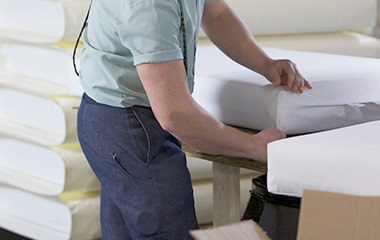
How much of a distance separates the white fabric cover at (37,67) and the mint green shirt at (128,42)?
86 cm

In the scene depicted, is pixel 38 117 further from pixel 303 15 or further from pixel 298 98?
pixel 298 98

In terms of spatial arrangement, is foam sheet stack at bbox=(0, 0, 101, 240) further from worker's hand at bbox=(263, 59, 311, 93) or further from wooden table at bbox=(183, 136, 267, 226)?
worker's hand at bbox=(263, 59, 311, 93)

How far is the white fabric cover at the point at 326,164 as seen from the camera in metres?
1.58

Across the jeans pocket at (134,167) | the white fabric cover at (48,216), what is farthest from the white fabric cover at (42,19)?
the jeans pocket at (134,167)

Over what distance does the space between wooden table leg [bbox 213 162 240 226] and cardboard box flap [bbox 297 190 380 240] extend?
87 cm

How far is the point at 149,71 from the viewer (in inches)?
72.2

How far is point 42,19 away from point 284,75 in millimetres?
1208

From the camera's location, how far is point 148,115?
200cm

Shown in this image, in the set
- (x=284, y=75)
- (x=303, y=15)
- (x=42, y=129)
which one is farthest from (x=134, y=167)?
(x=303, y=15)

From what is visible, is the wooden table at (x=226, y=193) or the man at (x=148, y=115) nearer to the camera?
the man at (x=148, y=115)

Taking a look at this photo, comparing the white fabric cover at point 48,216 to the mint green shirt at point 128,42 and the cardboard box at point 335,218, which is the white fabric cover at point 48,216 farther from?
the cardboard box at point 335,218

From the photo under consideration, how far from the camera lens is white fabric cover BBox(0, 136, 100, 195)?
121 inches

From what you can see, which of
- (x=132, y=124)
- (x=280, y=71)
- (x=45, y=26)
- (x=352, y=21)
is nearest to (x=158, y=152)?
(x=132, y=124)

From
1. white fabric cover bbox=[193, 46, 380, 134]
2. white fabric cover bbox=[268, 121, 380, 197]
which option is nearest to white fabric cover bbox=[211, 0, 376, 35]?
white fabric cover bbox=[193, 46, 380, 134]
